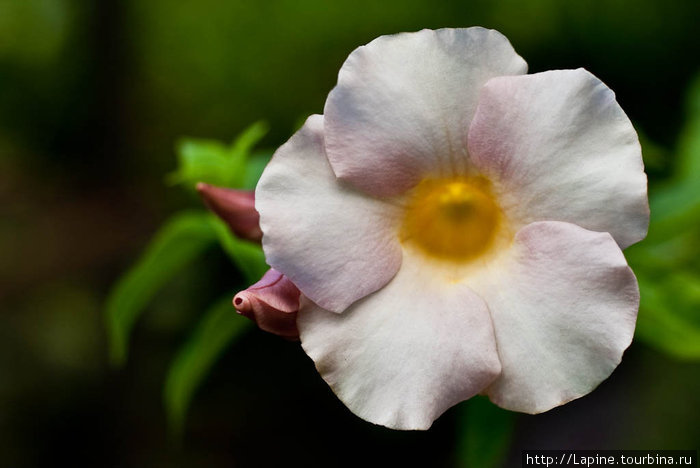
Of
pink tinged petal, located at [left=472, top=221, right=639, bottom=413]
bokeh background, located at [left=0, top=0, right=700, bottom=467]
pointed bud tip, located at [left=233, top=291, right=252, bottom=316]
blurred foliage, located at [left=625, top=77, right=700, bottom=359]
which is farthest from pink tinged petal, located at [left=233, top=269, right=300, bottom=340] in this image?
bokeh background, located at [left=0, top=0, right=700, bottom=467]

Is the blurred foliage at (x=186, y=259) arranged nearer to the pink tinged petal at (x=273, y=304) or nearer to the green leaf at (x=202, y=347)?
the green leaf at (x=202, y=347)

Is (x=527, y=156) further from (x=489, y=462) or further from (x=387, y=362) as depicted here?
(x=489, y=462)

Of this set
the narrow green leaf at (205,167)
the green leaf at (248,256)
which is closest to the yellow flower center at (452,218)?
the green leaf at (248,256)

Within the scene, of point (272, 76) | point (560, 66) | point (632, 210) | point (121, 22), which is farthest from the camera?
point (121, 22)

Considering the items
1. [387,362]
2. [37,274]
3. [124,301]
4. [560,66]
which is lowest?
[37,274]

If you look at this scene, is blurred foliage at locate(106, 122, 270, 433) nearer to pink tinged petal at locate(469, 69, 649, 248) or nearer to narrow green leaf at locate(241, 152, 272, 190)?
narrow green leaf at locate(241, 152, 272, 190)

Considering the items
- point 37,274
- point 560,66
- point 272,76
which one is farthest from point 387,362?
point 37,274
